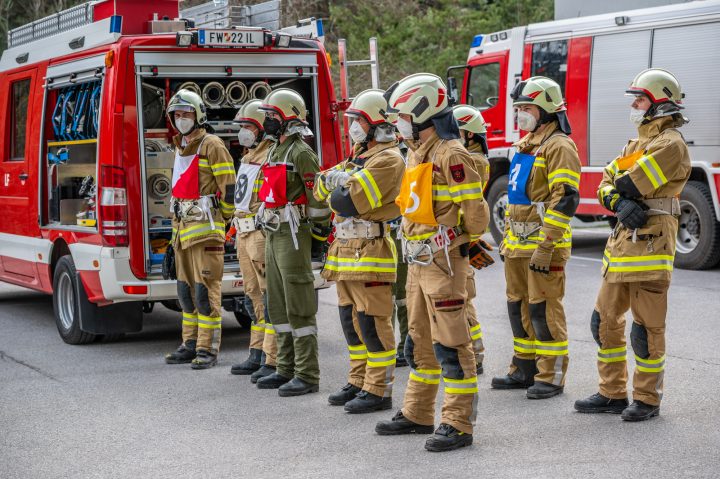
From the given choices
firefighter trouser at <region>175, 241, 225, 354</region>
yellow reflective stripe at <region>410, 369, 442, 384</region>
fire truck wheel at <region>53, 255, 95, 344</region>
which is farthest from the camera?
fire truck wheel at <region>53, 255, 95, 344</region>

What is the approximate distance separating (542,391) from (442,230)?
1618 millimetres

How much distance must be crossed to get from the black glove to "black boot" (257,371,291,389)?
2.63 meters

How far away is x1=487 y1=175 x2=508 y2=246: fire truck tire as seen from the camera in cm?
1550

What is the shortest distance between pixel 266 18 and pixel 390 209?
376cm

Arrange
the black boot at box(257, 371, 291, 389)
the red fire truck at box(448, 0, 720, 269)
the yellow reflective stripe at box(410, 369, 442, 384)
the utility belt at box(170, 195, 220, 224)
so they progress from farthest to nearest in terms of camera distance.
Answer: the red fire truck at box(448, 0, 720, 269) < the utility belt at box(170, 195, 220, 224) < the black boot at box(257, 371, 291, 389) < the yellow reflective stripe at box(410, 369, 442, 384)

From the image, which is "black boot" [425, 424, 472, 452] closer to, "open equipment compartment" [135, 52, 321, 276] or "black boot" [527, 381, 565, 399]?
"black boot" [527, 381, 565, 399]

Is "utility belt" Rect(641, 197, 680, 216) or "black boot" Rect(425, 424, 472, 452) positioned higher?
"utility belt" Rect(641, 197, 680, 216)

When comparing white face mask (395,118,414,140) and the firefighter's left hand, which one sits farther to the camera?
the firefighter's left hand

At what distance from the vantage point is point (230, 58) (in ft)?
28.3

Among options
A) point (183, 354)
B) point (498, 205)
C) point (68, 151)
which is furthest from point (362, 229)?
point (498, 205)

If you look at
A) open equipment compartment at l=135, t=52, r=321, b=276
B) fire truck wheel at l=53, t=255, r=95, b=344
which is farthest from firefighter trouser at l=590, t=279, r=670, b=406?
fire truck wheel at l=53, t=255, r=95, b=344

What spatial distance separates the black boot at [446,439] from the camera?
563 cm

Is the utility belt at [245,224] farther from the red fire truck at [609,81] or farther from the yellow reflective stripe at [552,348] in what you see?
the red fire truck at [609,81]

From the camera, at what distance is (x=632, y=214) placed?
6164mm
